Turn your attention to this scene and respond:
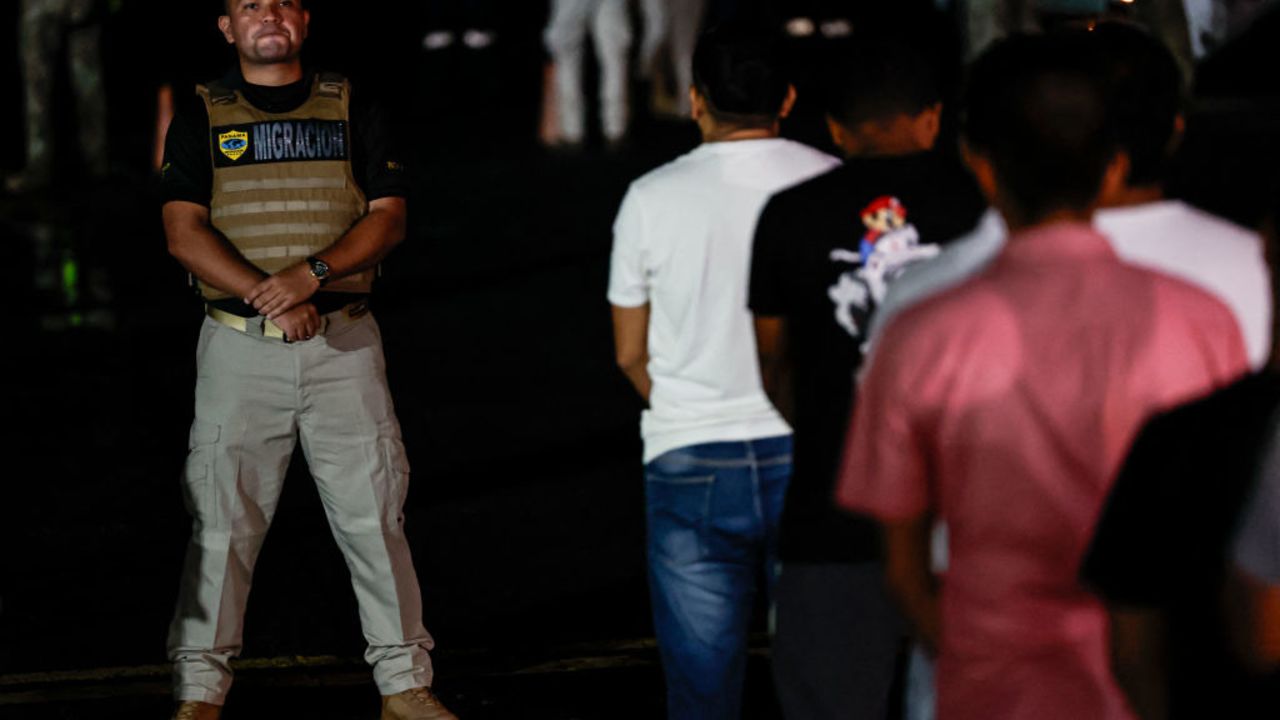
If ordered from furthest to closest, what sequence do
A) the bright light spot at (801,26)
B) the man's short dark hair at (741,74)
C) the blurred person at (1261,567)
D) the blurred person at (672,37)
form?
the bright light spot at (801,26) < the blurred person at (672,37) < the man's short dark hair at (741,74) < the blurred person at (1261,567)

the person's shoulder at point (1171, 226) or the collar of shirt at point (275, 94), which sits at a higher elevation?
the collar of shirt at point (275, 94)

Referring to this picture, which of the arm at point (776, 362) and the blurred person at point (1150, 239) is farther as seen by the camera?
the arm at point (776, 362)

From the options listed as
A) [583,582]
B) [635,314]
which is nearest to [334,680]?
[583,582]

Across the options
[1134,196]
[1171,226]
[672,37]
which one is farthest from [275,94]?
[672,37]

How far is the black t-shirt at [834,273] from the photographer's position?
3920 millimetres

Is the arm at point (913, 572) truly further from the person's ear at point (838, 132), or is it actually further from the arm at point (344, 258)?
the arm at point (344, 258)

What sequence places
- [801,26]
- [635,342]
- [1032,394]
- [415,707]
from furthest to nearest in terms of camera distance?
[801,26], [415,707], [635,342], [1032,394]

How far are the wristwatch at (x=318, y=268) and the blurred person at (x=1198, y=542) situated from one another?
283 cm

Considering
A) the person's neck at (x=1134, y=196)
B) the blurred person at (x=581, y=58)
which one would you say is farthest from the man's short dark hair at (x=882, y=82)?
the blurred person at (x=581, y=58)

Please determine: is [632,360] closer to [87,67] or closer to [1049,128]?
[1049,128]

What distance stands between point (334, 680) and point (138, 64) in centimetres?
1445

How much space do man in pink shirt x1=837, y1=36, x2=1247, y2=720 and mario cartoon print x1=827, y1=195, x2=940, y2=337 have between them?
3.16 feet

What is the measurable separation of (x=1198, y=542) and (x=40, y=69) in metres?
14.5

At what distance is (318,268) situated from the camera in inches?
199
